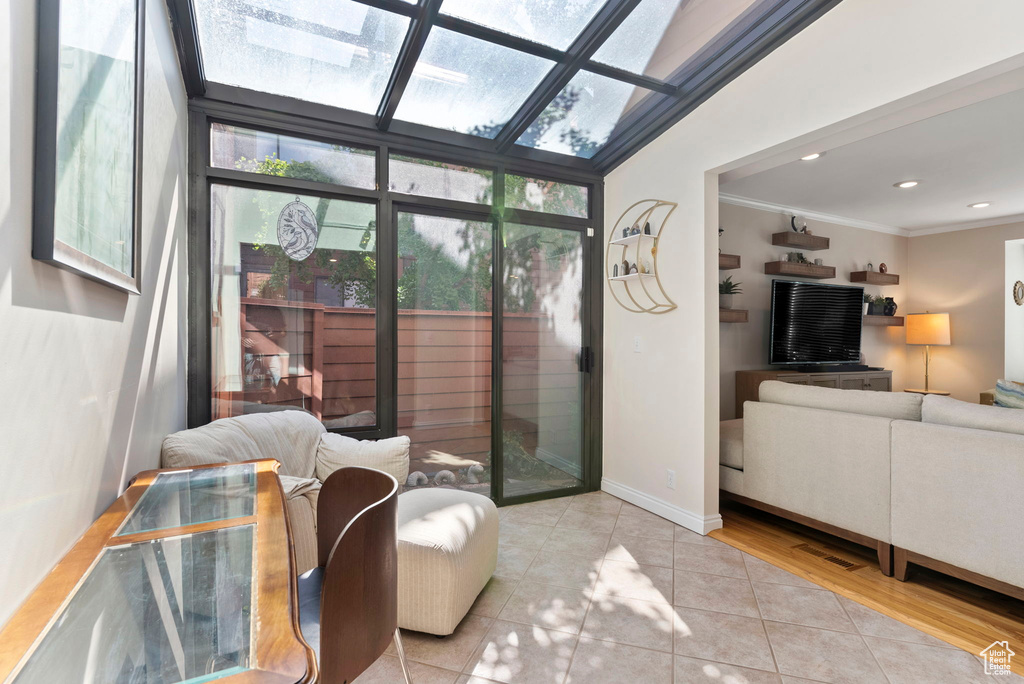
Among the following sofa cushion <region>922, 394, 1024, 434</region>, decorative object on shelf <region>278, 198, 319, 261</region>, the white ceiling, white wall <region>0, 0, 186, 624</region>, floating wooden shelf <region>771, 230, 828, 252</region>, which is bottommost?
sofa cushion <region>922, 394, 1024, 434</region>

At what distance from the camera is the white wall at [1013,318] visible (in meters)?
5.24

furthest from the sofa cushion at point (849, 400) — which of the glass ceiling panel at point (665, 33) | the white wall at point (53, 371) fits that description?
the white wall at point (53, 371)

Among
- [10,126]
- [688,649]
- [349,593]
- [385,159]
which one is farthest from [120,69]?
[688,649]

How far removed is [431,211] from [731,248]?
294cm

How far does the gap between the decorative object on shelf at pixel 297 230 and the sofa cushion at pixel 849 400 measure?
302cm

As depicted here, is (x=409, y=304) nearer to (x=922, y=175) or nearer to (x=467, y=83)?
(x=467, y=83)

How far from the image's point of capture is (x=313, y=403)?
2.99m

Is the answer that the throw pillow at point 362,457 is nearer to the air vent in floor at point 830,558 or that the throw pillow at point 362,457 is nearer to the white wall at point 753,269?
the air vent in floor at point 830,558

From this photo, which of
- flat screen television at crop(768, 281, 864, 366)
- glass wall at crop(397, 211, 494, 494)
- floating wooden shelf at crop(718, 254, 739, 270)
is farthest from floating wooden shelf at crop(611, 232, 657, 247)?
flat screen television at crop(768, 281, 864, 366)

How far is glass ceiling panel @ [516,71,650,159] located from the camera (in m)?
3.07

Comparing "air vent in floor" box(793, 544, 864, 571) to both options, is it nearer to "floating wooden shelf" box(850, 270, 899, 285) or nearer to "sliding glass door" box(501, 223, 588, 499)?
"sliding glass door" box(501, 223, 588, 499)

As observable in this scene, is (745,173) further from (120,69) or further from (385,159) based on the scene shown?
(120,69)

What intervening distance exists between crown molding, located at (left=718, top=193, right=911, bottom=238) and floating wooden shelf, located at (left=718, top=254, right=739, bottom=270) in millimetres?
647

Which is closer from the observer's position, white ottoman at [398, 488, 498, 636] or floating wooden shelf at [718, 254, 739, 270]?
white ottoman at [398, 488, 498, 636]
